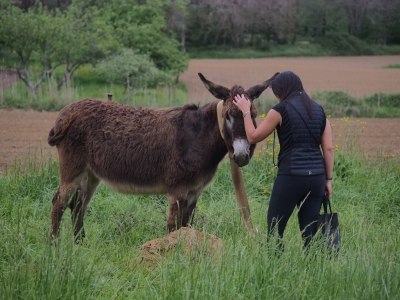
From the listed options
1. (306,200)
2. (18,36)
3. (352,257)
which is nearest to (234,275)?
(352,257)

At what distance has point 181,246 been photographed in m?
4.42

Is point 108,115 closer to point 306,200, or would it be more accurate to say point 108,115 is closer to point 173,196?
point 173,196

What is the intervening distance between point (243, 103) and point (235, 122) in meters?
0.22

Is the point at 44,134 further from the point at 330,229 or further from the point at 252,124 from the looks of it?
the point at 330,229

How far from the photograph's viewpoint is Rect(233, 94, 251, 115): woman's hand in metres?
5.13

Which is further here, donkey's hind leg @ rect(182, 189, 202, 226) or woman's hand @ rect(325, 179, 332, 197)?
donkey's hind leg @ rect(182, 189, 202, 226)

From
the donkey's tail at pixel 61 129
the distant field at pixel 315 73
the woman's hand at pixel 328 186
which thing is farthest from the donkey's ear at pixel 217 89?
the distant field at pixel 315 73

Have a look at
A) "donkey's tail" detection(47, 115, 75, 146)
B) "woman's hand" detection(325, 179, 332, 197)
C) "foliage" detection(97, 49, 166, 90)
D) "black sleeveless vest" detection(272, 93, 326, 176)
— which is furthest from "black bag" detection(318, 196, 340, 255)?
"foliage" detection(97, 49, 166, 90)

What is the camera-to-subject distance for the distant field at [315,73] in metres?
32.6

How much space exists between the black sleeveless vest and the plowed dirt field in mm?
5006

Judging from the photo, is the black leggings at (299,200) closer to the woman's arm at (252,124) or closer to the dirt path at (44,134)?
the woman's arm at (252,124)

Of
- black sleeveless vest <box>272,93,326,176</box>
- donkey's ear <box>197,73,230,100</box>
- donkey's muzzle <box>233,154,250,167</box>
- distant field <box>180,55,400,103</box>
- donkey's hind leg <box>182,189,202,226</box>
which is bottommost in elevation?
distant field <box>180,55,400,103</box>

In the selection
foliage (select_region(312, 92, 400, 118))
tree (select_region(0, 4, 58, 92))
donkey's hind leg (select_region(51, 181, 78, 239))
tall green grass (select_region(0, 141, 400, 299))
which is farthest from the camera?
tree (select_region(0, 4, 58, 92))

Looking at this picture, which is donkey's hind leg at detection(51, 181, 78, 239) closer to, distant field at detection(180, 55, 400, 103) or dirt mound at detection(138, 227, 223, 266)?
dirt mound at detection(138, 227, 223, 266)
